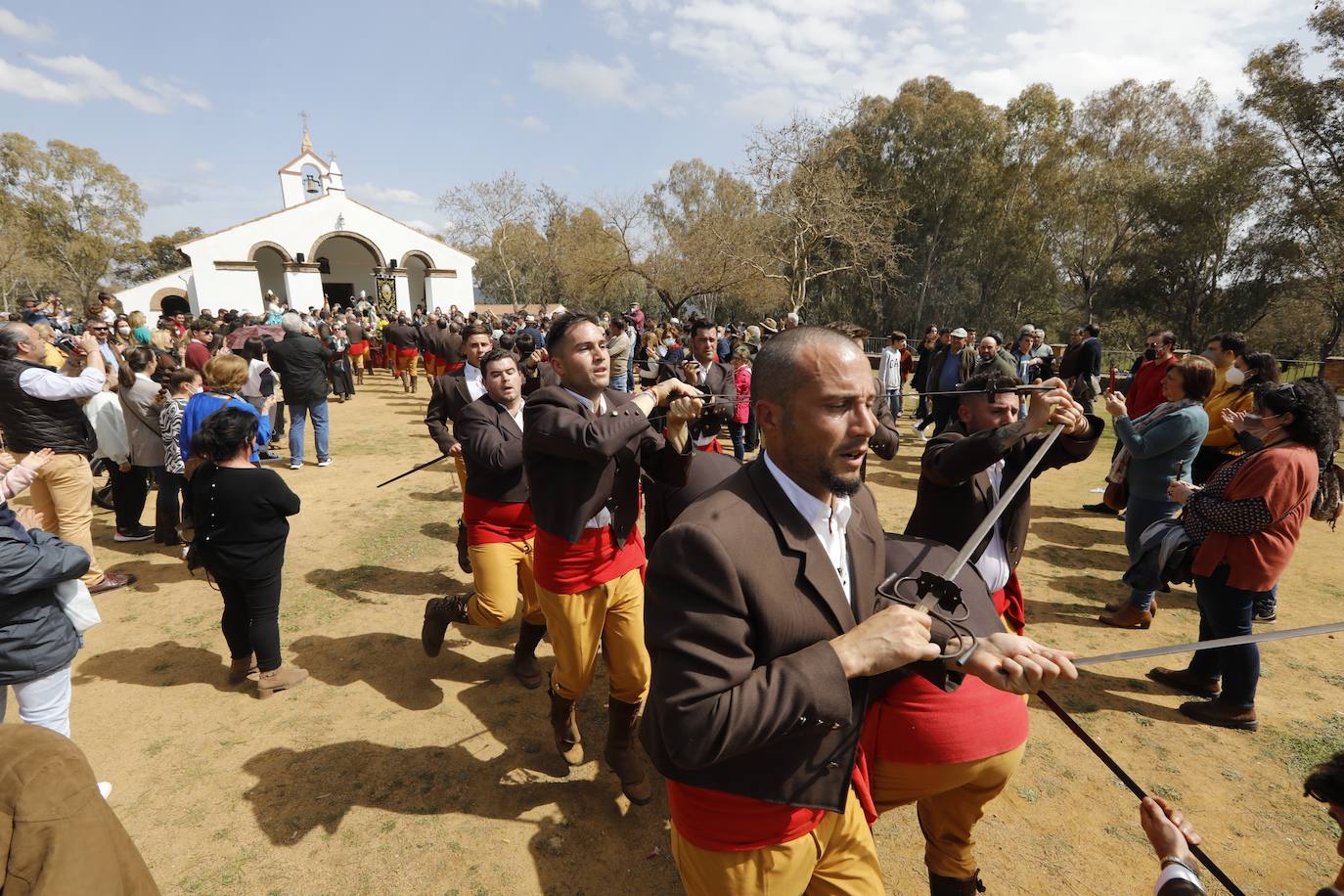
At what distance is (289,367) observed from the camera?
8.87 meters

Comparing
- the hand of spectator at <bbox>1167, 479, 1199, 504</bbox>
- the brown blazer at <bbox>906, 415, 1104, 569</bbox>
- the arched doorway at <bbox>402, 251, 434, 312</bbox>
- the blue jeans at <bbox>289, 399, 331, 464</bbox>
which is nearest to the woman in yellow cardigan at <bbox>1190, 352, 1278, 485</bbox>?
the hand of spectator at <bbox>1167, 479, 1199, 504</bbox>

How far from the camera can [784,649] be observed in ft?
Answer: 5.11

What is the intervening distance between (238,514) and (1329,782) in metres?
4.95

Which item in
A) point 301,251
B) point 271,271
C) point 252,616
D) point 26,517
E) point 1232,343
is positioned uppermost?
point 301,251

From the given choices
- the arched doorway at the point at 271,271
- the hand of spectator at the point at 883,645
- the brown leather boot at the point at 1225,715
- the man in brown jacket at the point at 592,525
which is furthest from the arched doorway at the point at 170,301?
the brown leather boot at the point at 1225,715

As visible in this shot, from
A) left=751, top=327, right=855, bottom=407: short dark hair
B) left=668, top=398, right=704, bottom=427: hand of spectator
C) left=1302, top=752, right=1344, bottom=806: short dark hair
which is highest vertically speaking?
left=751, top=327, right=855, bottom=407: short dark hair

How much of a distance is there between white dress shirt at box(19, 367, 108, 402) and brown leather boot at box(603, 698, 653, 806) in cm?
513

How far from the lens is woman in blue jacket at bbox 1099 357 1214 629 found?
4.56 m

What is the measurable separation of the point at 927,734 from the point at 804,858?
0.52m

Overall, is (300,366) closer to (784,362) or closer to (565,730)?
(565,730)

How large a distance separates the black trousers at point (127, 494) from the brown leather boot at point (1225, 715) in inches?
376

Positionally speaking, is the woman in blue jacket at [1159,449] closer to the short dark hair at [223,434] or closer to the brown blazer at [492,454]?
the brown blazer at [492,454]

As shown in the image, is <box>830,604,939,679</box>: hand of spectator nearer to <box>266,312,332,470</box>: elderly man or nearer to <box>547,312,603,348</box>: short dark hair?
<box>547,312,603,348</box>: short dark hair

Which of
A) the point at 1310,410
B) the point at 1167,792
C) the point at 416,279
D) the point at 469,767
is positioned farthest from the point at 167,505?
the point at 416,279
